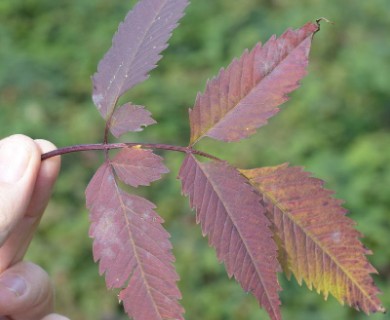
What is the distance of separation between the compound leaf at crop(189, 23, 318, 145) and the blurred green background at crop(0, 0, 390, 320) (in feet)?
7.13

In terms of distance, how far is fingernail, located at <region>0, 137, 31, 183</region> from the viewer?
1013mm

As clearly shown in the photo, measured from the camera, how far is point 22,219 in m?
1.22

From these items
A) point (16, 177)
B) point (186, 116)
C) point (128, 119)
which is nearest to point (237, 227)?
point (128, 119)

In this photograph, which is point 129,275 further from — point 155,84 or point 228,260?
point 155,84

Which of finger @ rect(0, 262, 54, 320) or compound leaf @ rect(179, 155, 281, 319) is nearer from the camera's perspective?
compound leaf @ rect(179, 155, 281, 319)

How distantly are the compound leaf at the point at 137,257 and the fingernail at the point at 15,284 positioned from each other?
2.49 feet

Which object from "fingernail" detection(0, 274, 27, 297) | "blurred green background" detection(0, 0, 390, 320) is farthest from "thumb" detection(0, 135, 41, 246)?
"blurred green background" detection(0, 0, 390, 320)

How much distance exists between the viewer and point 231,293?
9.78 ft

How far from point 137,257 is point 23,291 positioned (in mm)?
806

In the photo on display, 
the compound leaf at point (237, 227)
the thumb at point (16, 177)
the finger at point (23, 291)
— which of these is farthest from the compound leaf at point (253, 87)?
the finger at point (23, 291)

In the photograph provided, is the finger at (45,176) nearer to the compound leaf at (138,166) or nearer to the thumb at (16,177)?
the thumb at (16,177)

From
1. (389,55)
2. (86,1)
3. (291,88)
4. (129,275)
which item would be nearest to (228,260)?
(129,275)

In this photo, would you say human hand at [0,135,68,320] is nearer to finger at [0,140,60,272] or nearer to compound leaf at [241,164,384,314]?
finger at [0,140,60,272]

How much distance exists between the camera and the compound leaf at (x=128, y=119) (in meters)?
0.85
